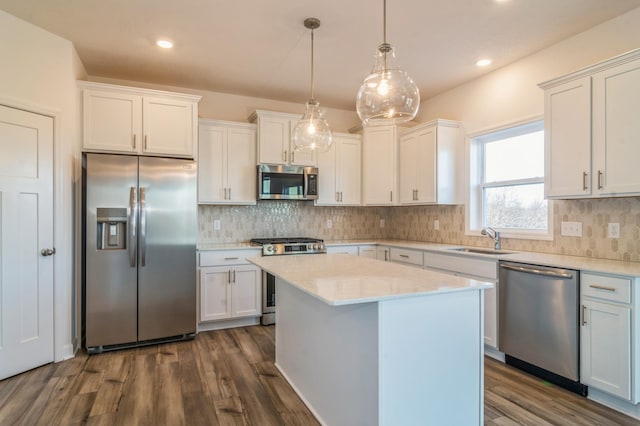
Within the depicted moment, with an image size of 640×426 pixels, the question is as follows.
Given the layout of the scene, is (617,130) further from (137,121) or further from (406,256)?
(137,121)

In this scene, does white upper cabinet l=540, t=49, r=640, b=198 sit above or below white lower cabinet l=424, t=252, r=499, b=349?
above

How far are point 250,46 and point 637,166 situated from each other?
305 centimetres

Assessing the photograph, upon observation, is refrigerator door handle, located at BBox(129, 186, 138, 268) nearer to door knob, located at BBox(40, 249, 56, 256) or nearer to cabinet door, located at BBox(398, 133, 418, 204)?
door knob, located at BBox(40, 249, 56, 256)

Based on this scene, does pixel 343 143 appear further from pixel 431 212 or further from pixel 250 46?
pixel 250 46

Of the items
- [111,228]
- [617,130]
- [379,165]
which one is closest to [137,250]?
[111,228]

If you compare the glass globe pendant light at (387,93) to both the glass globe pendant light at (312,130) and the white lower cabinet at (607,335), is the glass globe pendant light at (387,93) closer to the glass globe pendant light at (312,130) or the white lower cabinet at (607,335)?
the glass globe pendant light at (312,130)

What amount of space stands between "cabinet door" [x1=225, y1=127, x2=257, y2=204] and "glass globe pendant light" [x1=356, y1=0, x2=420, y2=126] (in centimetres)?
241

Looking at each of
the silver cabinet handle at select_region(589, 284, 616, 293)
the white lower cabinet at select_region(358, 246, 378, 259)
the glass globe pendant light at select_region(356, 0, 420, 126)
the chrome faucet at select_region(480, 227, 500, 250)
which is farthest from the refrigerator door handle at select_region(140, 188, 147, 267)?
the silver cabinet handle at select_region(589, 284, 616, 293)

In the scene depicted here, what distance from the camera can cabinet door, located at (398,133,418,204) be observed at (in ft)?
14.1

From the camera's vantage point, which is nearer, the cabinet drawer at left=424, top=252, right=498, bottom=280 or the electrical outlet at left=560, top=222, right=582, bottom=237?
the electrical outlet at left=560, top=222, right=582, bottom=237

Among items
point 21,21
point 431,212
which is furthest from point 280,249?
point 21,21

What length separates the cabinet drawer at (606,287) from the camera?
2.20m

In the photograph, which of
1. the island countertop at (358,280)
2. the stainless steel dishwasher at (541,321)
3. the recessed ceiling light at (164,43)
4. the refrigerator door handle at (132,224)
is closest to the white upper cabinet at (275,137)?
the recessed ceiling light at (164,43)

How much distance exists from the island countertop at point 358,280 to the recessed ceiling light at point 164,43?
6.71 ft
